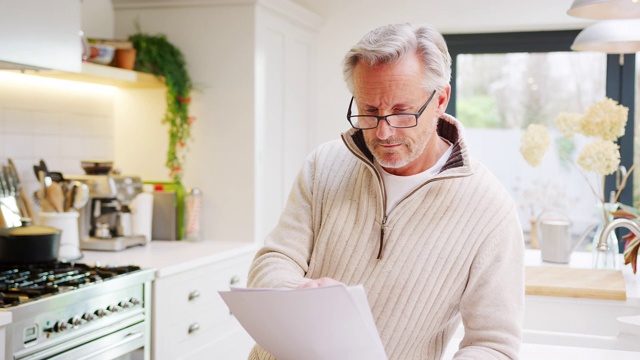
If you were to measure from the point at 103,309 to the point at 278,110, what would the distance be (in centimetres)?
188

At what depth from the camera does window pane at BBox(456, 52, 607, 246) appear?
4570 mm

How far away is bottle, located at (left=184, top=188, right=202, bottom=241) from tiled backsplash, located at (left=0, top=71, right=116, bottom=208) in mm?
508

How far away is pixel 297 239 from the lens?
1792 millimetres

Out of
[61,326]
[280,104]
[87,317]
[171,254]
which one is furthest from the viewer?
[280,104]

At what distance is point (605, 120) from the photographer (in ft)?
11.2

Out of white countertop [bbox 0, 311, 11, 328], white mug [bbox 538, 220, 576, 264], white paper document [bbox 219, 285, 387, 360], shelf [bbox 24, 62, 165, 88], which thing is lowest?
white countertop [bbox 0, 311, 11, 328]

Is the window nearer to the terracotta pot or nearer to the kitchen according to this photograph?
the kitchen

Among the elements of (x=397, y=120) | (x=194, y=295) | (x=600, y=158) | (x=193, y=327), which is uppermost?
(x=397, y=120)

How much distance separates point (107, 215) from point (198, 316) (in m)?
0.62

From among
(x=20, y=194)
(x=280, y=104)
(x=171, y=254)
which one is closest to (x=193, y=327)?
(x=171, y=254)

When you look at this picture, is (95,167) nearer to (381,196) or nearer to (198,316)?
(198,316)

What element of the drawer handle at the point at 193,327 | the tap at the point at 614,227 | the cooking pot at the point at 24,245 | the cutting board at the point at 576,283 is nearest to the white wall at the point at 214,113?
the drawer handle at the point at 193,327

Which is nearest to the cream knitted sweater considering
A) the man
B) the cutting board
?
the man

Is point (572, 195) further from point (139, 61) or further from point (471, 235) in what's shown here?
point (471, 235)
